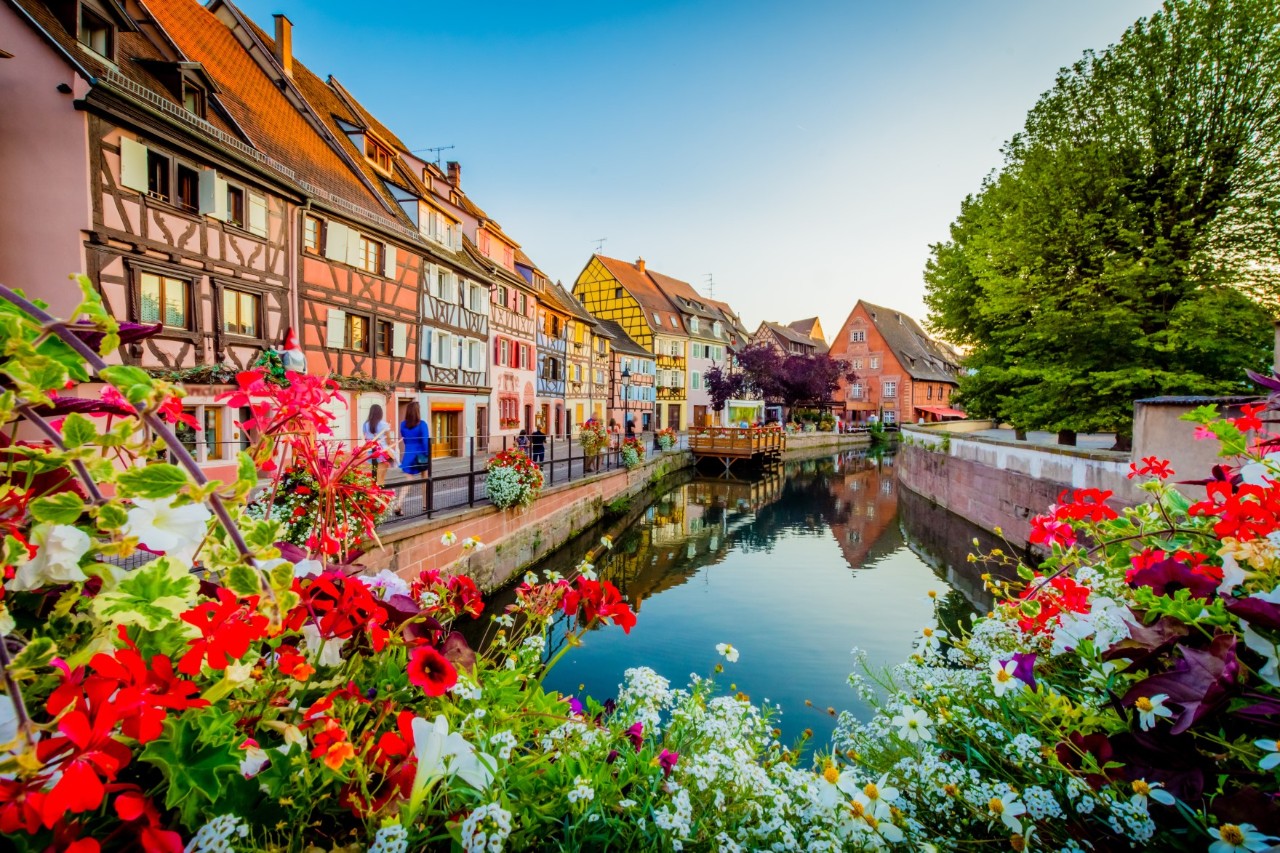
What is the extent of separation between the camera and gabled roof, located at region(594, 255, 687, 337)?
4091cm

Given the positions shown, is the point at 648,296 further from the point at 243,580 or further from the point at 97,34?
the point at 243,580

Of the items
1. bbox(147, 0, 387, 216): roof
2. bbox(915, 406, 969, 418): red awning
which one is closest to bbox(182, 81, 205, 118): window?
bbox(147, 0, 387, 216): roof

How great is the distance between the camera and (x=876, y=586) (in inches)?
447

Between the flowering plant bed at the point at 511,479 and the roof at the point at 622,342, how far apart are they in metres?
26.4

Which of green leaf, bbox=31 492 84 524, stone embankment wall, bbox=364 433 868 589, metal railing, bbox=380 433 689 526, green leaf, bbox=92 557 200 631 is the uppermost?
green leaf, bbox=31 492 84 524

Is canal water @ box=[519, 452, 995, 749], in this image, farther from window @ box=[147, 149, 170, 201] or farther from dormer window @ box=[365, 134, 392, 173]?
dormer window @ box=[365, 134, 392, 173]

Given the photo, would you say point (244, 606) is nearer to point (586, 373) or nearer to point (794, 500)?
point (794, 500)

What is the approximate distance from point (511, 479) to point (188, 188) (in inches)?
339

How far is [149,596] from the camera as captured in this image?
717 mm

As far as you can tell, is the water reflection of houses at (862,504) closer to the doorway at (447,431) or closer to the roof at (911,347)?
the doorway at (447,431)

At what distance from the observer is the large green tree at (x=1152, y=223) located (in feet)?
33.4

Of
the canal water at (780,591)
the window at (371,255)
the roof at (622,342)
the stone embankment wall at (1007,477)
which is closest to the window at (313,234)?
the window at (371,255)

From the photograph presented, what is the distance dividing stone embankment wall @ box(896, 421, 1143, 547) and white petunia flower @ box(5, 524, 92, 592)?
7689 mm

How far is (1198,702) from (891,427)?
5527 centimetres
